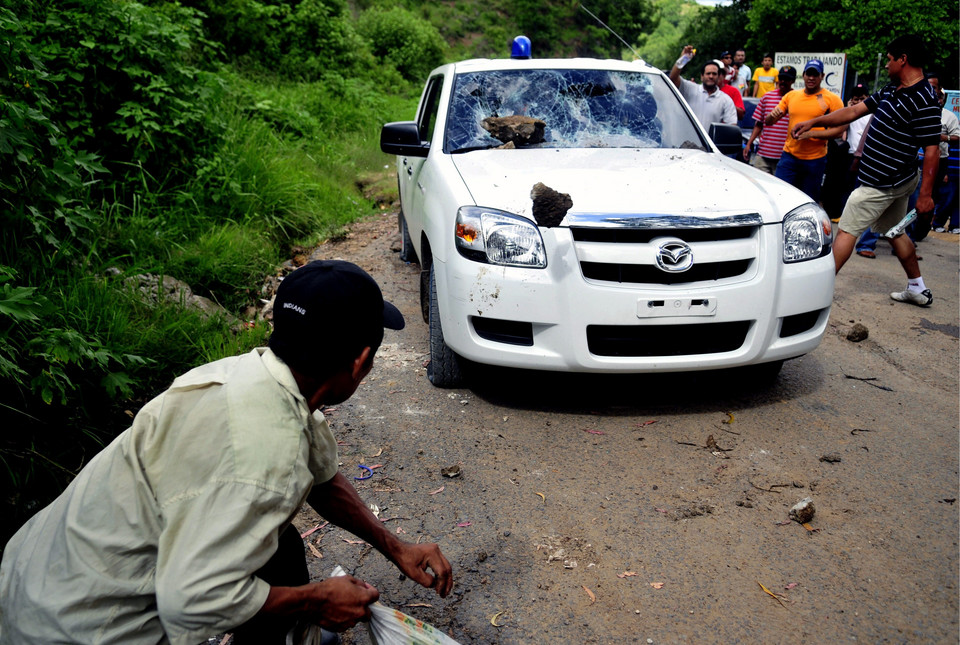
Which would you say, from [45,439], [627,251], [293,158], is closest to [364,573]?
[45,439]

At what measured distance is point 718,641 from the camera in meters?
2.47

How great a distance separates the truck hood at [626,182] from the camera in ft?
12.6

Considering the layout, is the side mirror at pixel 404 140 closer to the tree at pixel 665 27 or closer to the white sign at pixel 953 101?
the white sign at pixel 953 101

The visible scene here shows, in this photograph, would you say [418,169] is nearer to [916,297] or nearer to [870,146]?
[870,146]

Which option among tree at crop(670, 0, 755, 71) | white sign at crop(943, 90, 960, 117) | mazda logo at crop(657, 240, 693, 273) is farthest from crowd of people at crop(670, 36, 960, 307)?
tree at crop(670, 0, 755, 71)

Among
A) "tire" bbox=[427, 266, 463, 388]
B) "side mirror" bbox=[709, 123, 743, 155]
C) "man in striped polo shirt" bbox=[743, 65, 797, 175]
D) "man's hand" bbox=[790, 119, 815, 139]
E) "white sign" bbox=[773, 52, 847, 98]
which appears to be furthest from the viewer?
"white sign" bbox=[773, 52, 847, 98]

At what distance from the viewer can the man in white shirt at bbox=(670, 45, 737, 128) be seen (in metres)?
8.76

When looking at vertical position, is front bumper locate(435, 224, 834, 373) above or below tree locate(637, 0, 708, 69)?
above

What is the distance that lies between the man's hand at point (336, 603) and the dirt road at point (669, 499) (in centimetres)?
82

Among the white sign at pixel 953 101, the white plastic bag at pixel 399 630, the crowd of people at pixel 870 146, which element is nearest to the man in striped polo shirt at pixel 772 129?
the crowd of people at pixel 870 146

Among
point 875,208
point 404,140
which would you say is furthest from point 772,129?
point 404,140

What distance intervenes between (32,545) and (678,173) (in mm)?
3573

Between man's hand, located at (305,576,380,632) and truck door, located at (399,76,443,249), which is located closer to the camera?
man's hand, located at (305,576,380,632)

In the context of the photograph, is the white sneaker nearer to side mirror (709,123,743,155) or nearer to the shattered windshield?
side mirror (709,123,743,155)
